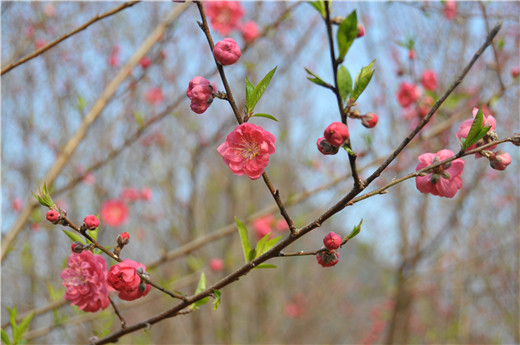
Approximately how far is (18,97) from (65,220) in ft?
15.4

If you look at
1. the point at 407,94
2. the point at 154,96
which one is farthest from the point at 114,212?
the point at 407,94

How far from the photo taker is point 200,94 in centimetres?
113

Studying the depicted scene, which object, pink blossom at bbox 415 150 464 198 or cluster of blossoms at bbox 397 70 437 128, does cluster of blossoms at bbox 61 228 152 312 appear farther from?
cluster of blossoms at bbox 397 70 437 128

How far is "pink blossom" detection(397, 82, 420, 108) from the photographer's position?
116 inches

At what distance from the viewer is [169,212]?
5.51 metres

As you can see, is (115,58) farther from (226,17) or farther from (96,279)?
(96,279)

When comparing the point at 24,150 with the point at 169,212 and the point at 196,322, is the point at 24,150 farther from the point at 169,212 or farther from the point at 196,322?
the point at 196,322

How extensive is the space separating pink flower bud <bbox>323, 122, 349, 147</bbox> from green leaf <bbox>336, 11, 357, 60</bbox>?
15 cm

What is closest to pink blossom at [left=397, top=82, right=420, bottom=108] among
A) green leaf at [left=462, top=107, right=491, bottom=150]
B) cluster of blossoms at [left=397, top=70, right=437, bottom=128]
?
cluster of blossoms at [left=397, top=70, right=437, bottom=128]

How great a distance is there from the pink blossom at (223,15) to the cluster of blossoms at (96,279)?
2.65 meters

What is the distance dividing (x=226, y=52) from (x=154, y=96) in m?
4.56

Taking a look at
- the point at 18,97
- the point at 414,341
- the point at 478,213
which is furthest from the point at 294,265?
the point at 18,97

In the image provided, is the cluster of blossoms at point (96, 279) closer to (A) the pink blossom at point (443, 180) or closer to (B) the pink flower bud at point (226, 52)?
(B) the pink flower bud at point (226, 52)

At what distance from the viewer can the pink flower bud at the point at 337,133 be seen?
3.09 feet
